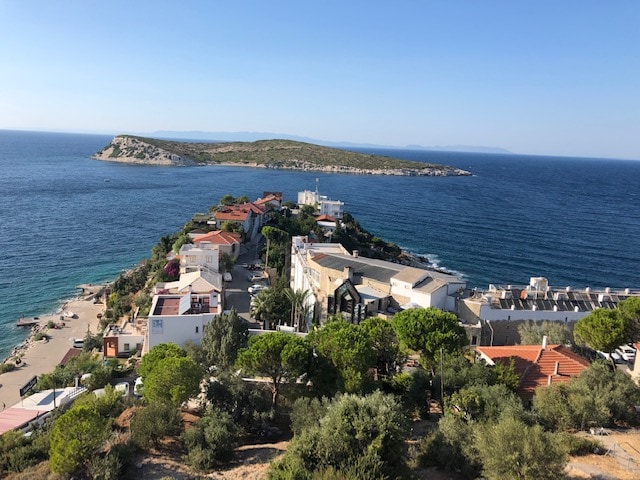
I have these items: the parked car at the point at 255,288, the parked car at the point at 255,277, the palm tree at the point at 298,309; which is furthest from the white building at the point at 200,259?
the palm tree at the point at 298,309

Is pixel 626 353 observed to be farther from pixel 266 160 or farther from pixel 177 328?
pixel 266 160

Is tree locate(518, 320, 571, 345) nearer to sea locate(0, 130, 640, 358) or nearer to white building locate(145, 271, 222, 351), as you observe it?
white building locate(145, 271, 222, 351)

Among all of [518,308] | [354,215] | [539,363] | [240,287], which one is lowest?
[240,287]

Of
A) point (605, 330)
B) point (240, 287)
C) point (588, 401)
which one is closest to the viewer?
point (588, 401)

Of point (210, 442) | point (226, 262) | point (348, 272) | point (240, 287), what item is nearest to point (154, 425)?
point (210, 442)

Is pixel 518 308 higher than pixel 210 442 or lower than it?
higher
